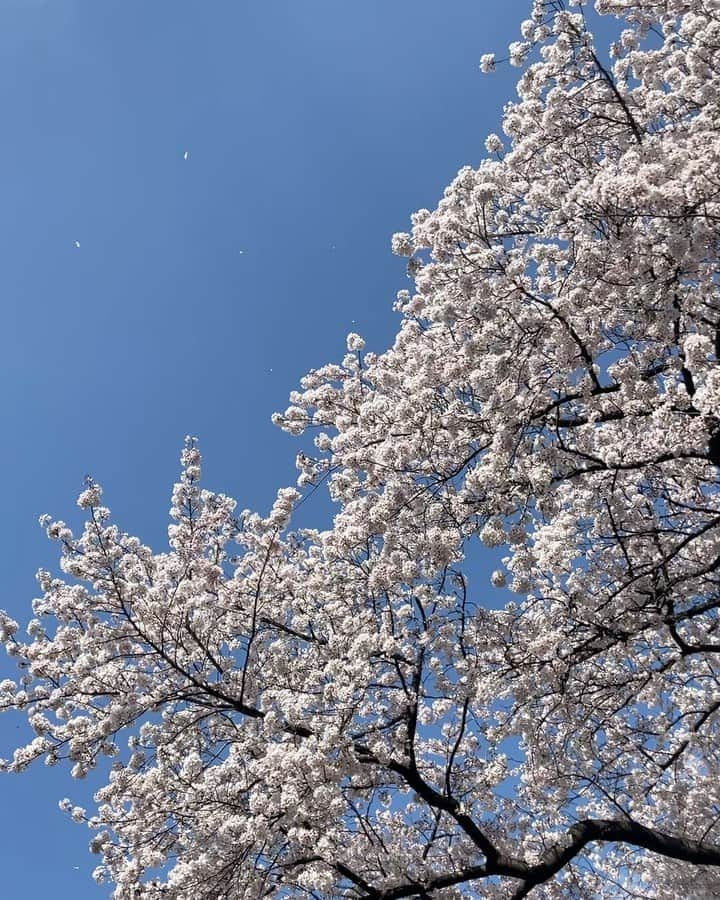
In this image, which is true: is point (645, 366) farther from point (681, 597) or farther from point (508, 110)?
point (508, 110)

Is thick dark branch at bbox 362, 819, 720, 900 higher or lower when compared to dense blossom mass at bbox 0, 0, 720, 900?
lower

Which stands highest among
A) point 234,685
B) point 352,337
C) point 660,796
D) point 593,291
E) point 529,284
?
point 352,337

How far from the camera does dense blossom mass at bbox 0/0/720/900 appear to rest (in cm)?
673

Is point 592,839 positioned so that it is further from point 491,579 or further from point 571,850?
point 491,579

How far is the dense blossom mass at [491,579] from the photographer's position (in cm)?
673

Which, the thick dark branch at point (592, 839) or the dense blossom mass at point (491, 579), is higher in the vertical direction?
the dense blossom mass at point (491, 579)

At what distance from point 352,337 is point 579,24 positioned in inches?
208

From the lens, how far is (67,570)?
8.87 m

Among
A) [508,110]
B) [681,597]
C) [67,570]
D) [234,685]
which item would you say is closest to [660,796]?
[681,597]

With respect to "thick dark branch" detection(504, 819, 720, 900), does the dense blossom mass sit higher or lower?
higher

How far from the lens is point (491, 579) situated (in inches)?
320

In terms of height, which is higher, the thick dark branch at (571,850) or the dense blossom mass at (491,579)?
the dense blossom mass at (491,579)

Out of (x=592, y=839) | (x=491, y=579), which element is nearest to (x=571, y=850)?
(x=592, y=839)

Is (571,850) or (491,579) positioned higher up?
(491,579)
